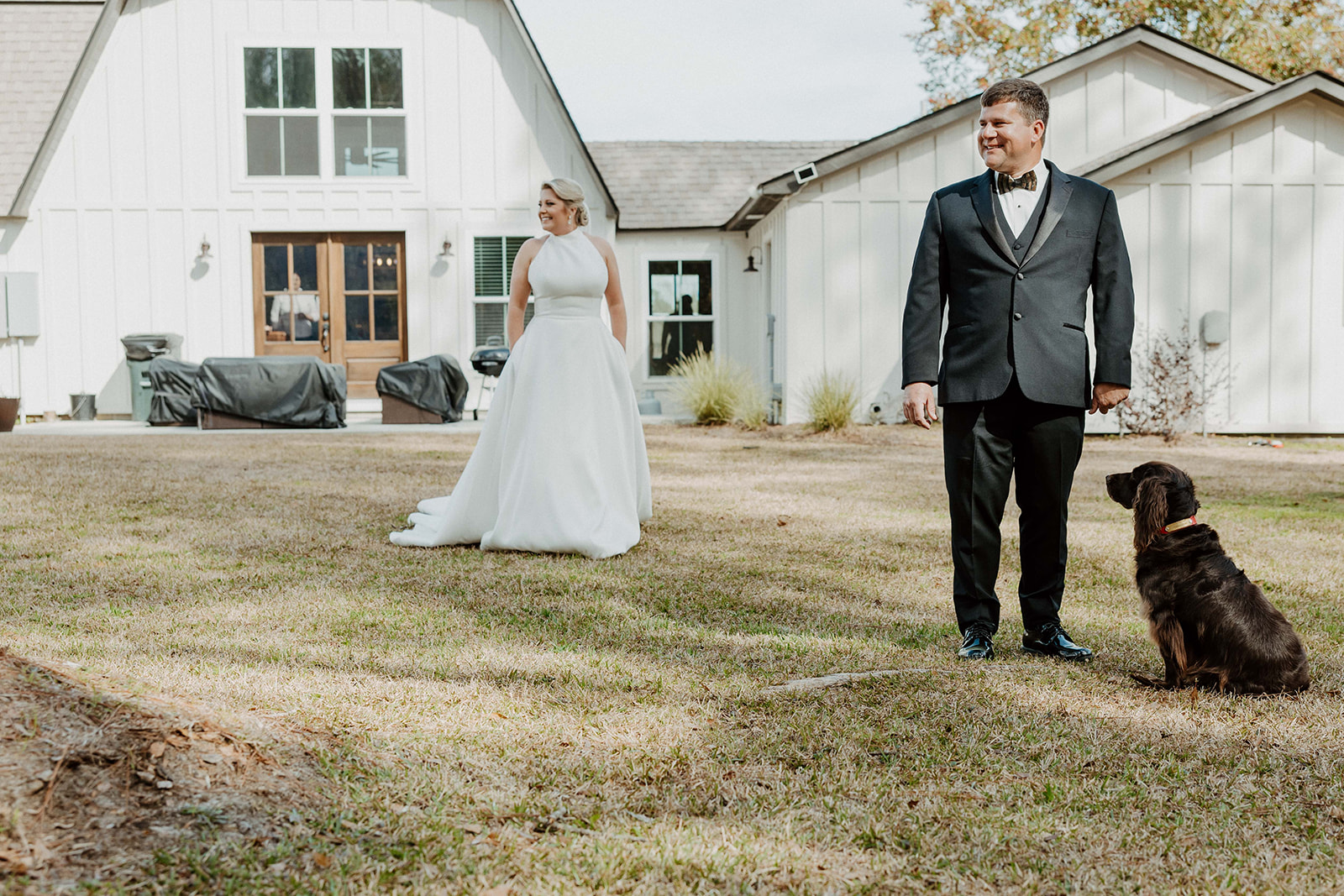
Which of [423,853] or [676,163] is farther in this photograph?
[676,163]

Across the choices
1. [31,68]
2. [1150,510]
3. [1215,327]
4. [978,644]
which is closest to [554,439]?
[978,644]

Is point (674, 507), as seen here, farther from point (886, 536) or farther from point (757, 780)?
point (757, 780)

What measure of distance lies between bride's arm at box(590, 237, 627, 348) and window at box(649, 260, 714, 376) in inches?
463

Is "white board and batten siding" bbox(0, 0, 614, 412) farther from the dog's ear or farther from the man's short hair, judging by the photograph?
the dog's ear

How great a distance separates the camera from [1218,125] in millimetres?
14273

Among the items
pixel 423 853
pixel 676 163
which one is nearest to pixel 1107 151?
pixel 676 163

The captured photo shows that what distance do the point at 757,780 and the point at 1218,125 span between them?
46.1 feet

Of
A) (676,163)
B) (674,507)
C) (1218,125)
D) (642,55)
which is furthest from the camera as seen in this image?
(642,55)

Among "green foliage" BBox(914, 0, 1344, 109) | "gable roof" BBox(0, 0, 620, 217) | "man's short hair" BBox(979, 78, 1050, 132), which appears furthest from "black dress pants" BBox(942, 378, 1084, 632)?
"green foliage" BBox(914, 0, 1344, 109)

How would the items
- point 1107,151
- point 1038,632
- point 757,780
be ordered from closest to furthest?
point 757,780 → point 1038,632 → point 1107,151

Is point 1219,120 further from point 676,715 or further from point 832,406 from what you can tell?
point 676,715

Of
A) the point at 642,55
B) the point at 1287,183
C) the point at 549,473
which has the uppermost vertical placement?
the point at 642,55

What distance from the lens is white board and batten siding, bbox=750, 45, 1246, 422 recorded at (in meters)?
15.2

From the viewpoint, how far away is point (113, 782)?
236cm
